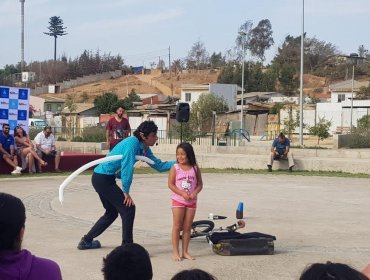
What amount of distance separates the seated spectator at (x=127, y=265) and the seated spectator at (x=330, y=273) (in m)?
0.88

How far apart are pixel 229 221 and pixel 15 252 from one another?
785cm

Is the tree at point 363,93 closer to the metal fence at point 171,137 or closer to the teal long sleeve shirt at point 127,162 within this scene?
the metal fence at point 171,137

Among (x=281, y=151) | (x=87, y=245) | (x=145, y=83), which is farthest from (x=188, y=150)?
(x=145, y=83)

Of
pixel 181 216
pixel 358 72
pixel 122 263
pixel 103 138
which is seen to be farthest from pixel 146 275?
pixel 358 72

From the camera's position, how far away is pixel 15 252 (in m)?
3.21

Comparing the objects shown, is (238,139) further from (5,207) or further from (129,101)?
(129,101)

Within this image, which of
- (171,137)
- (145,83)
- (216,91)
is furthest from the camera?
(145,83)

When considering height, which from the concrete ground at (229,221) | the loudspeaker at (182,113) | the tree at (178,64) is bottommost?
the concrete ground at (229,221)

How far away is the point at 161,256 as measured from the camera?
806 centimetres

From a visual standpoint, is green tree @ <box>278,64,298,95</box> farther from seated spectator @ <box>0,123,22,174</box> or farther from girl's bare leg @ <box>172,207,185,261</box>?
girl's bare leg @ <box>172,207,185,261</box>

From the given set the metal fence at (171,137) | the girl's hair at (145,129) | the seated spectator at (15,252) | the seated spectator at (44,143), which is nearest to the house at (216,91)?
the metal fence at (171,137)

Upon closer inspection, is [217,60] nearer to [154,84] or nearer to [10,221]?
[154,84]

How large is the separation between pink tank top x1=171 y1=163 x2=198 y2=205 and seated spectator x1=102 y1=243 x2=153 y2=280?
4.66 meters

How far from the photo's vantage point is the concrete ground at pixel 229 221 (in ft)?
25.1
